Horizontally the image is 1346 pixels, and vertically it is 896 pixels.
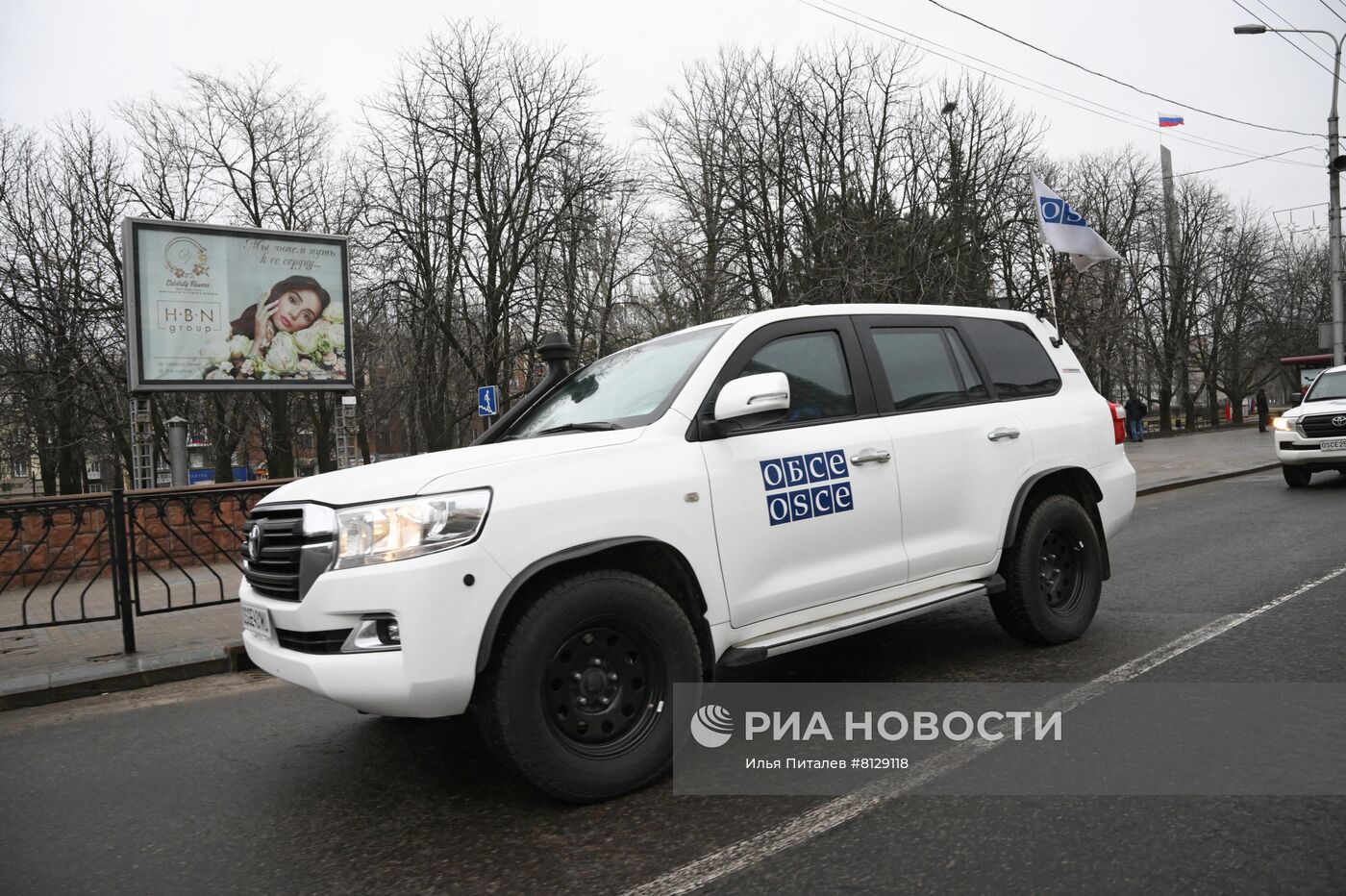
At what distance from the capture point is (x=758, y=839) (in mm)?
3072

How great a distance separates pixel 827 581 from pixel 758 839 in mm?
1289

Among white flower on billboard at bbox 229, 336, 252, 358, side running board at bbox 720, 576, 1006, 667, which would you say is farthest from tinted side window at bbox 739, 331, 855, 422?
white flower on billboard at bbox 229, 336, 252, 358

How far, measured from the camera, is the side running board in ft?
12.4

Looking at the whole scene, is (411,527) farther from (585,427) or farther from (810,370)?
(810,370)

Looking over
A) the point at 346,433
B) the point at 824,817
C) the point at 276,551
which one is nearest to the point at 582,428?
the point at 276,551

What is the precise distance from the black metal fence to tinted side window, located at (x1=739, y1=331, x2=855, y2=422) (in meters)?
4.23

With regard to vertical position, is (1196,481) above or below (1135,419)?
below

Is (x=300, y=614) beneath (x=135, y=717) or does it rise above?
above

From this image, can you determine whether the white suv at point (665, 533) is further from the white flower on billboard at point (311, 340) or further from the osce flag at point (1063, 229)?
the white flower on billboard at point (311, 340)

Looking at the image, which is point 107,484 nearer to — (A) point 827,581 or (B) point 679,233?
(B) point 679,233

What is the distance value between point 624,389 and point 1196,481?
15.1m

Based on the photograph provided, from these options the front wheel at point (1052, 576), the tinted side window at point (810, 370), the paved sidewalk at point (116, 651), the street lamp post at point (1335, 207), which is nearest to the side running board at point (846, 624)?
the front wheel at point (1052, 576)

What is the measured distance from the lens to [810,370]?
4391 millimetres

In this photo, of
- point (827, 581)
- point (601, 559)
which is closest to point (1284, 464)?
point (827, 581)
